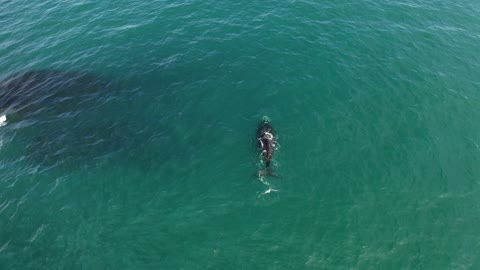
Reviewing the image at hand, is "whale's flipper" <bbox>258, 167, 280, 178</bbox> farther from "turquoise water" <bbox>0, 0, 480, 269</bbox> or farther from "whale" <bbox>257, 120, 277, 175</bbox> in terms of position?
"turquoise water" <bbox>0, 0, 480, 269</bbox>

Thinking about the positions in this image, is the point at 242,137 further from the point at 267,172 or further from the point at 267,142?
the point at 267,172

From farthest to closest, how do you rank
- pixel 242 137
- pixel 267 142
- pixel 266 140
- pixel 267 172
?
pixel 242 137 → pixel 266 140 → pixel 267 142 → pixel 267 172

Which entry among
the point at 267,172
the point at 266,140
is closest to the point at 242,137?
the point at 266,140

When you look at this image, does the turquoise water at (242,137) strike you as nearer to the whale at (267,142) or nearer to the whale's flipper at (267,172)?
the whale's flipper at (267,172)

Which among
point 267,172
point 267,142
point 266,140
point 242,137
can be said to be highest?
point 266,140

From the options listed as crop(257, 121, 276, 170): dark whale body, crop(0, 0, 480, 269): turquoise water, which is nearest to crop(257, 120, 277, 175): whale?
crop(257, 121, 276, 170): dark whale body

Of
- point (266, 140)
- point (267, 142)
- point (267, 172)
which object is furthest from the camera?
point (266, 140)

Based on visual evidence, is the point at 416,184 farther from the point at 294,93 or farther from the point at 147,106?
the point at 147,106

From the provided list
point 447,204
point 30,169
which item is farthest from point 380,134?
point 30,169
